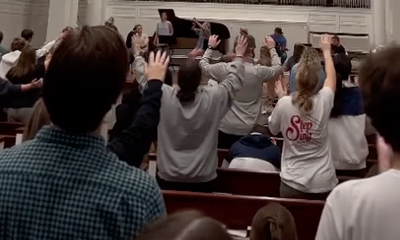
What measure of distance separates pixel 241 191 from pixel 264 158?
0.34 meters

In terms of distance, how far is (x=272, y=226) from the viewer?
2275 mm

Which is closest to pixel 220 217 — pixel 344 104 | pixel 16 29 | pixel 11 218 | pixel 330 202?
pixel 344 104

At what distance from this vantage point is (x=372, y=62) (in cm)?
160

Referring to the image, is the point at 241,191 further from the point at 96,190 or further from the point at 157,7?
the point at 157,7

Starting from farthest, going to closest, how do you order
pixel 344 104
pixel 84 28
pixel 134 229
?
pixel 344 104, pixel 84 28, pixel 134 229

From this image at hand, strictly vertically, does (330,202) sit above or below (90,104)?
below

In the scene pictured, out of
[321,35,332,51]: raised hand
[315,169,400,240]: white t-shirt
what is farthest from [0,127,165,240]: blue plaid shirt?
[321,35,332,51]: raised hand

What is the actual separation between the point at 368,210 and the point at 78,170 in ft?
2.59

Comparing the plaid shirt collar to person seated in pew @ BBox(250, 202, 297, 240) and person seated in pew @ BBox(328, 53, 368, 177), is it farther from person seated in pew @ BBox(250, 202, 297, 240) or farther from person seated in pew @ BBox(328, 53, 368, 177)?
person seated in pew @ BBox(328, 53, 368, 177)

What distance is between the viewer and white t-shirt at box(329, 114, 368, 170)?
445 centimetres


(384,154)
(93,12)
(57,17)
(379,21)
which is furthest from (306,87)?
(93,12)

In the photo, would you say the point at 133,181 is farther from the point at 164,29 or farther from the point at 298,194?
the point at 164,29

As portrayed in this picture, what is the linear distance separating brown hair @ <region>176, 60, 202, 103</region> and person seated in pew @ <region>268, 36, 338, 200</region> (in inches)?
23.6

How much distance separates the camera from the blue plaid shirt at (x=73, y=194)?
139 cm
